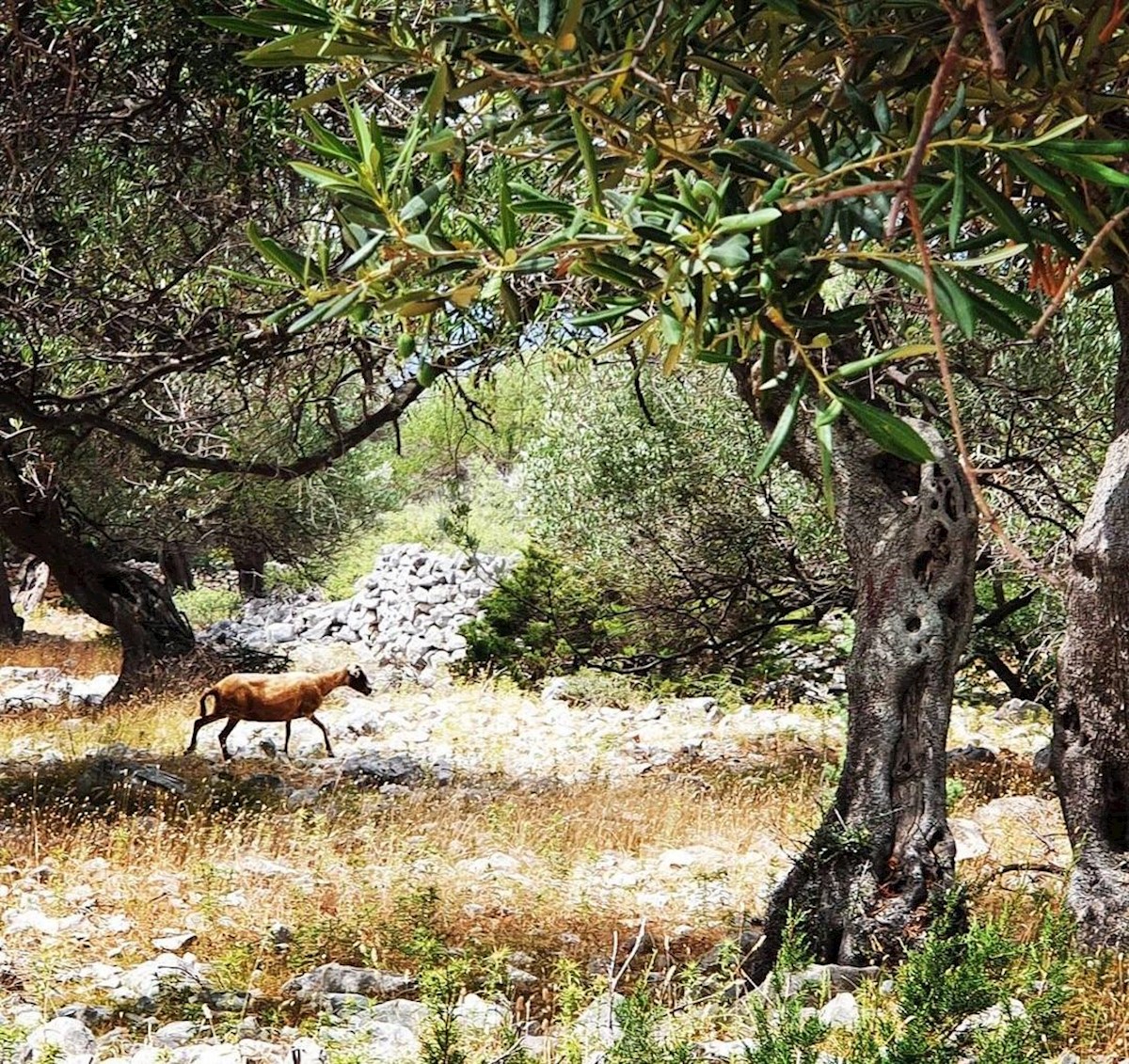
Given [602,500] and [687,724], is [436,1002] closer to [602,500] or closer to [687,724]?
[687,724]

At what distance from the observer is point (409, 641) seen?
17984 millimetres

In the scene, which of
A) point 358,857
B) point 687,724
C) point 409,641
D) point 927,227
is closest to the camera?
point 927,227

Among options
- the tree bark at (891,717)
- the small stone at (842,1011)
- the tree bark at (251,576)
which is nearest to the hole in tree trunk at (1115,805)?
the tree bark at (891,717)

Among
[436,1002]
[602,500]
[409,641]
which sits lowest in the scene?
[409,641]

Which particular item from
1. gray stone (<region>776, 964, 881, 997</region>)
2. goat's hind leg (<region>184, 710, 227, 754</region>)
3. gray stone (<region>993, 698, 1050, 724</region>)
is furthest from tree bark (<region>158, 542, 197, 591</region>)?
gray stone (<region>776, 964, 881, 997</region>)

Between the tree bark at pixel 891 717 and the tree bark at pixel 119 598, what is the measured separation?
875 centimetres

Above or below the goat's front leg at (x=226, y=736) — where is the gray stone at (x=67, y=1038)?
above

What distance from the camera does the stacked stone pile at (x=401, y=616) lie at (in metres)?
17.5

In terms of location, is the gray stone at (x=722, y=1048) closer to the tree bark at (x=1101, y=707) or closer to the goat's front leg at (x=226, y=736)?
the tree bark at (x=1101, y=707)

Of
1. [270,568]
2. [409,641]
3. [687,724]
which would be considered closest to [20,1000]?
[687,724]

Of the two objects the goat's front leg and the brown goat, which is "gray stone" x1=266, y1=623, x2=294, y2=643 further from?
the goat's front leg

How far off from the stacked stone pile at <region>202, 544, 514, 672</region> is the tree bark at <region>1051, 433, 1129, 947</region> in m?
12.5

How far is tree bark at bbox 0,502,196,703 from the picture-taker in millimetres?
11680

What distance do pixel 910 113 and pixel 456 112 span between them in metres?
0.59
